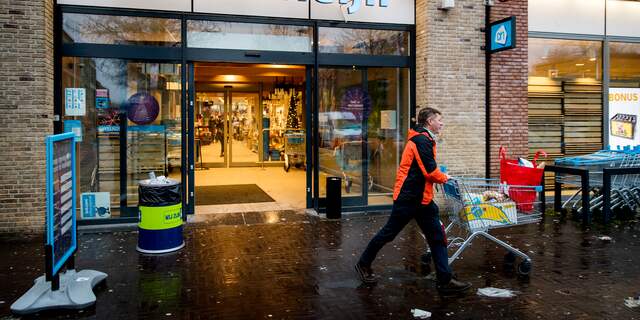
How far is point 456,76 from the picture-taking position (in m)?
10.6

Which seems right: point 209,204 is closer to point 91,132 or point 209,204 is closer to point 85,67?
point 91,132

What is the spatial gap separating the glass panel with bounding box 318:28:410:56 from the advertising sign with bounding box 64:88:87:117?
14.1ft

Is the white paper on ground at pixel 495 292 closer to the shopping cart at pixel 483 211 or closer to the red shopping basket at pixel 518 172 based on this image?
the shopping cart at pixel 483 211

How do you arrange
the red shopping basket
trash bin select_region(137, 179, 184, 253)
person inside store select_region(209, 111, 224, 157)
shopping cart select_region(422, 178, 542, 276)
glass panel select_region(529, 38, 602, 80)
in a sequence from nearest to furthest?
shopping cart select_region(422, 178, 542, 276), trash bin select_region(137, 179, 184, 253), the red shopping basket, glass panel select_region(529, 38, 602, 80), person inside store select_region(209, 111, 224, 157)

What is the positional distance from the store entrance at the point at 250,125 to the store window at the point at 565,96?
Result: 6562 mm

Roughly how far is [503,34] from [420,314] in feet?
21.6

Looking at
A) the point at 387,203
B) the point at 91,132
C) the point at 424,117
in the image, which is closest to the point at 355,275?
the point at 424,117

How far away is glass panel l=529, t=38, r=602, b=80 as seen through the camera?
11.7 meters

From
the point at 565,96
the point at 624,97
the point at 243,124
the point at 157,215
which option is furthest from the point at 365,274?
the point at 243,124

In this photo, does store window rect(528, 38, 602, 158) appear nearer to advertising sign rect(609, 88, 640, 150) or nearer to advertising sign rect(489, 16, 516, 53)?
advertising sign rect(609, 88, 640, 150)

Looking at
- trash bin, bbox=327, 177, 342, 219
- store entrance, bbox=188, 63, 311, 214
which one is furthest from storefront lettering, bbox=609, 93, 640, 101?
store entrance, bbox=188, 63, 311, 214

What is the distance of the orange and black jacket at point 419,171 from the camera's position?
222 inches

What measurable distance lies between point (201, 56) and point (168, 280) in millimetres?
4746

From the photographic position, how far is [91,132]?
30.6 ft
